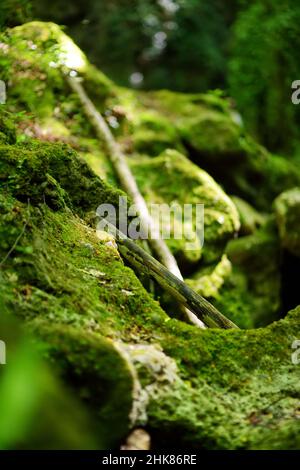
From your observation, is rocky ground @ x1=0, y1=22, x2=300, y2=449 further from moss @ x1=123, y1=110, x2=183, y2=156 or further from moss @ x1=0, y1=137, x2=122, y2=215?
moss @ x1=123, y1=110, x2=183, y2=156

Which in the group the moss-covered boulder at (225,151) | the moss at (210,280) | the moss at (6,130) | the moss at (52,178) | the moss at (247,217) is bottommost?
the moss at (210,280)

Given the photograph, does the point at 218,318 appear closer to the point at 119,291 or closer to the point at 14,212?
the point at 119,291

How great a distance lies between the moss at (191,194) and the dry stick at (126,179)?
47 centimetres

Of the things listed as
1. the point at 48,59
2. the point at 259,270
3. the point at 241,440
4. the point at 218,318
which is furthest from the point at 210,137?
the point at 241,440

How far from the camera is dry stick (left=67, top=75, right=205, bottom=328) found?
6.05 metres

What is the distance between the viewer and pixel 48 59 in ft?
17.3

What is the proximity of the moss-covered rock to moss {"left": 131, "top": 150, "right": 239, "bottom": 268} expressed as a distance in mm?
1102

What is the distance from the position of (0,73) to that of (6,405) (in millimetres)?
4700

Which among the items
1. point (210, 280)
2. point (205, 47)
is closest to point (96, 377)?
point (210, 280)

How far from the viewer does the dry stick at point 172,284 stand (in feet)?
14.4

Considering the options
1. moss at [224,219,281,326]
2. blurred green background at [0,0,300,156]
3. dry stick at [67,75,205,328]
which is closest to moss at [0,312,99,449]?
dry stick at [67,75,205,328]

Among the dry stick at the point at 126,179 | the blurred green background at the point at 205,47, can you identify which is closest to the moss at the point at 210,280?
the dry stick at the point at 126,179

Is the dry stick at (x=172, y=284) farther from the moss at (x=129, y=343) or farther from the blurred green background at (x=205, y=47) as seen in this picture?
the blurred green background at (x=205, y=47)
